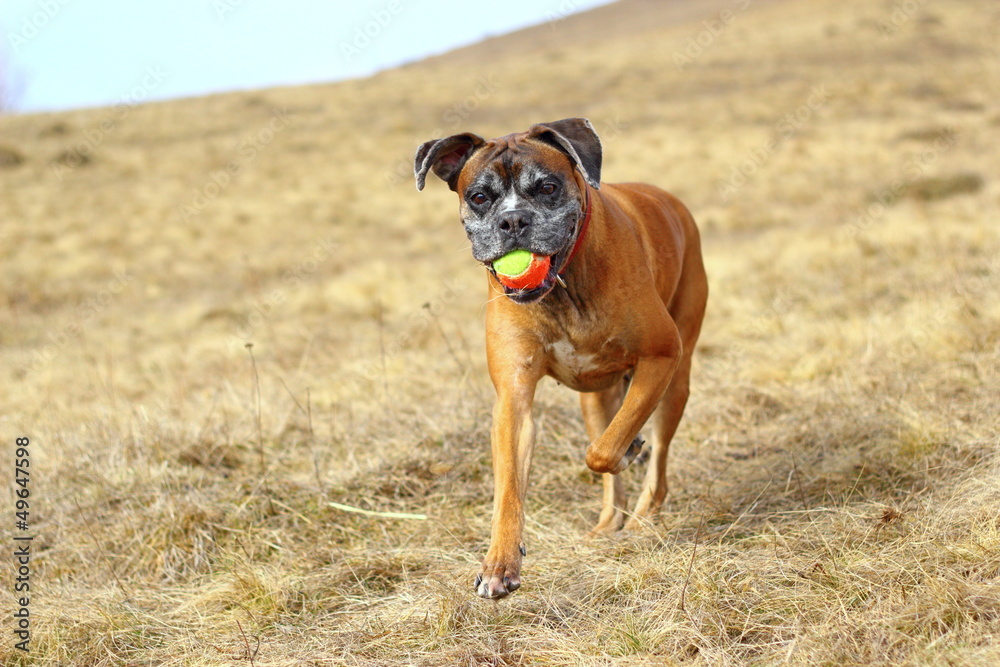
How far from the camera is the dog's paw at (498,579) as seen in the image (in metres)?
3.16

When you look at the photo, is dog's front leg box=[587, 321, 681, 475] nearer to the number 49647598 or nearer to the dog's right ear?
the dog's right ear

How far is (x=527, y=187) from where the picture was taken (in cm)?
356

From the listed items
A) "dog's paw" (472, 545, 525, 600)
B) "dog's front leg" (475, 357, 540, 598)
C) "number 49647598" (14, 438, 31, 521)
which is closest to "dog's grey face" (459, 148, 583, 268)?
"dog's front leg" (475, 357, 540, 598)

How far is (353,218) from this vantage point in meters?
21.0

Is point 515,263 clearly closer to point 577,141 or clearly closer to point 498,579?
point 577,141

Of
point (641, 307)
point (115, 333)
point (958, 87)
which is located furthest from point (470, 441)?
point (958, 87)

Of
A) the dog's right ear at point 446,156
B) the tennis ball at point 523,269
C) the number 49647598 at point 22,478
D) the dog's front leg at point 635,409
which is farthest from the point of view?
the number 49647598 at point 22,478

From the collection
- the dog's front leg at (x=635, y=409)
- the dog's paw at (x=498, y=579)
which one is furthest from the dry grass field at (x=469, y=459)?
the dog's front leg at (x=635, y=409)

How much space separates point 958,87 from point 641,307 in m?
28.7

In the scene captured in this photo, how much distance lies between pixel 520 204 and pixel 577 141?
41 centimetres

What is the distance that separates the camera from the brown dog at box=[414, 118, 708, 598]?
137 inches

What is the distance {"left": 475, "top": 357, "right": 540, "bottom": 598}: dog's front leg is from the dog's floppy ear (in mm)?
851

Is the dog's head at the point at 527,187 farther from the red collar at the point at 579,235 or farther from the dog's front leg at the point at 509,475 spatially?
the dog's front leg at the point at 509,475

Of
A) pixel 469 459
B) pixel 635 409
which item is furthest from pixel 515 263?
pixel 469 459
